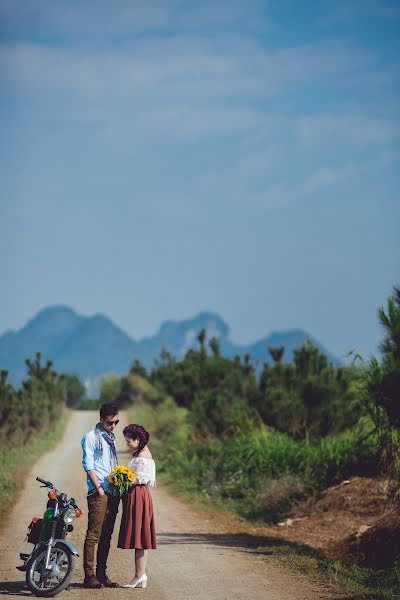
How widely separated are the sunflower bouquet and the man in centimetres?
16

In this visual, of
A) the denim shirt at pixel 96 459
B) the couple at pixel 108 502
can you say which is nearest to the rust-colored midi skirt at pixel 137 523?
the couple at pixel 108 502

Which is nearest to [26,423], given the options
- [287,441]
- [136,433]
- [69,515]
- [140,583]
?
[287,441]

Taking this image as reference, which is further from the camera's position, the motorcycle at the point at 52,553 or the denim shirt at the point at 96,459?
the denim shirt at the point at 96,459

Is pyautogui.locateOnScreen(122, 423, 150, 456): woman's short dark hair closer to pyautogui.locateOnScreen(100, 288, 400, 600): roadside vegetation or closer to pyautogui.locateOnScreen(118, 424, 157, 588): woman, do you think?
pyautogui.locateOnScreen(118, 424, 157, 588): woman

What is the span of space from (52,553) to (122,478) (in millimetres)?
987

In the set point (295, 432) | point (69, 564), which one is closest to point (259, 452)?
point (295, 432)

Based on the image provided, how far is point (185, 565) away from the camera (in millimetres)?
10203

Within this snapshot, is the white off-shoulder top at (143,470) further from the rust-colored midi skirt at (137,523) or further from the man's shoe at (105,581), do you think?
the man's shoe at (105,581)

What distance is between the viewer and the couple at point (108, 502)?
332 inches

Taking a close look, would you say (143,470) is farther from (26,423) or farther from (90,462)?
(26,423)

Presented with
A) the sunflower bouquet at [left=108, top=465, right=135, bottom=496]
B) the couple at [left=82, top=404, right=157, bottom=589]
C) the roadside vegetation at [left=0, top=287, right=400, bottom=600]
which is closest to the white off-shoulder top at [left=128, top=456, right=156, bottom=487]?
the couple at [left=82, top=404, right=157, bottom=589]

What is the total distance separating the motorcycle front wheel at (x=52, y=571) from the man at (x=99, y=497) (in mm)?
340

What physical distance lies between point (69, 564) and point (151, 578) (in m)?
1.49

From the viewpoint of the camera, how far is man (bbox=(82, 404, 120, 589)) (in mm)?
8430
